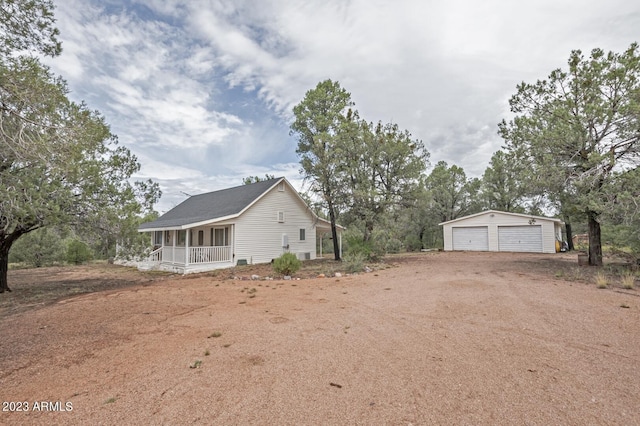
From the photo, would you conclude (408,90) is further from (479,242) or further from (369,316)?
(479,242)

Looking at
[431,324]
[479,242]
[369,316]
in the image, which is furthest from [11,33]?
[479,242]

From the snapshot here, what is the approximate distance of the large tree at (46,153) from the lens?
16.7ft

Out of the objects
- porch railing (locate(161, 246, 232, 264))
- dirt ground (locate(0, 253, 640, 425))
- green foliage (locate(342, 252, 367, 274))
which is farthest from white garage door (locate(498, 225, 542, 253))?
porch railing (locate(161, 246, 232, 264))

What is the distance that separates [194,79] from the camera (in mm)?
13102

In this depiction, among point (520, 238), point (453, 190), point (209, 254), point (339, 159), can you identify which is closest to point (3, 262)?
point (209, 254)

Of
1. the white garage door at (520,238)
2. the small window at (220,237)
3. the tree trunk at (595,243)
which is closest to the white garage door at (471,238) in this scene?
the white garage door at (520,238)

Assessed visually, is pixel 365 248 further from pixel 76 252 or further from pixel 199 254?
Answer: pixel 76 252

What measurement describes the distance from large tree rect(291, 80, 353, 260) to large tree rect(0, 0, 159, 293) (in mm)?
9547

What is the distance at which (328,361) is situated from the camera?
3754 mm

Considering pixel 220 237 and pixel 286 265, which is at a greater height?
pixel 220 237

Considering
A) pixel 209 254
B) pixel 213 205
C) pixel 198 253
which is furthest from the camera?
pixel 213 205

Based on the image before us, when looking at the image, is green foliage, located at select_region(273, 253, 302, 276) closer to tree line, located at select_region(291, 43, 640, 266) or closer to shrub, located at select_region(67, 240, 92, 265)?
tree line, located at select_region(291, 43, 640, 266)

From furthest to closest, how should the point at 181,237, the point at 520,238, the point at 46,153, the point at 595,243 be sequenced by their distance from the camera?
the point at 520,238 < the point at 181,237 < the point at 595,243 < the point at 46,153

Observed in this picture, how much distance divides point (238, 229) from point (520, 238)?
69.3 feet
